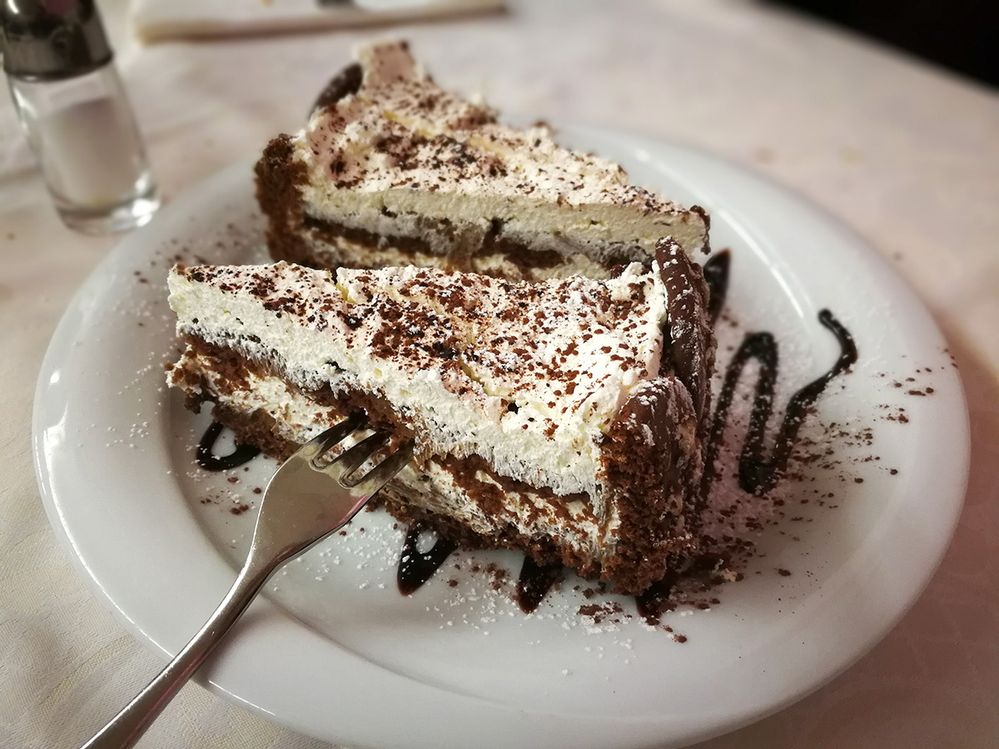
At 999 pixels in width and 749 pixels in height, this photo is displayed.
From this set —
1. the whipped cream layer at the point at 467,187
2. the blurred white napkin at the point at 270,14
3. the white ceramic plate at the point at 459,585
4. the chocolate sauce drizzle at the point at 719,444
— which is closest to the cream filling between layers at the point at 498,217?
the whipped cream layer at the point at 467,187

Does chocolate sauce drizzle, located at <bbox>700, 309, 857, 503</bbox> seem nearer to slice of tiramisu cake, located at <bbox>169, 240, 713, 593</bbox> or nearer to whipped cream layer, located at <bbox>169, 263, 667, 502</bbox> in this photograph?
slice of tiramisu cake, located at <bbox>169, 240, 713, 593</bbox>

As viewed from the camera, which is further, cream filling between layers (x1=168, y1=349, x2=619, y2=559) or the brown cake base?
cream filling between layers (x1=168, y1=349, x2=619, y2=559)

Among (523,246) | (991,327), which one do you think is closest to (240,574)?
(523,246)

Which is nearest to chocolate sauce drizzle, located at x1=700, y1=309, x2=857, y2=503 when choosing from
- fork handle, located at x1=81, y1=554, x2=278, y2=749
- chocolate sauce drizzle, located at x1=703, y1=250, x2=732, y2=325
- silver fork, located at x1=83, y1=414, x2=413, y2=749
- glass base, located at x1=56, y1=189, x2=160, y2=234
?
chocolate sauce drizzle, located at x1=703, y1=250, x2=732, y2=325

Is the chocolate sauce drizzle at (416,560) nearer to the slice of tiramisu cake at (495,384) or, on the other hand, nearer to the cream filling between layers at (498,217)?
the slice of tiramisu cake at (495,384)

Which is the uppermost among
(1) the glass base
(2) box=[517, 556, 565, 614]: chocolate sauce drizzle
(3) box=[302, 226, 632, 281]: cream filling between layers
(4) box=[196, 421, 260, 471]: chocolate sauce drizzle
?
(1) the glass base

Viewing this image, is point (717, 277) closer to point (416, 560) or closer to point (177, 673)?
point (416, 560)
